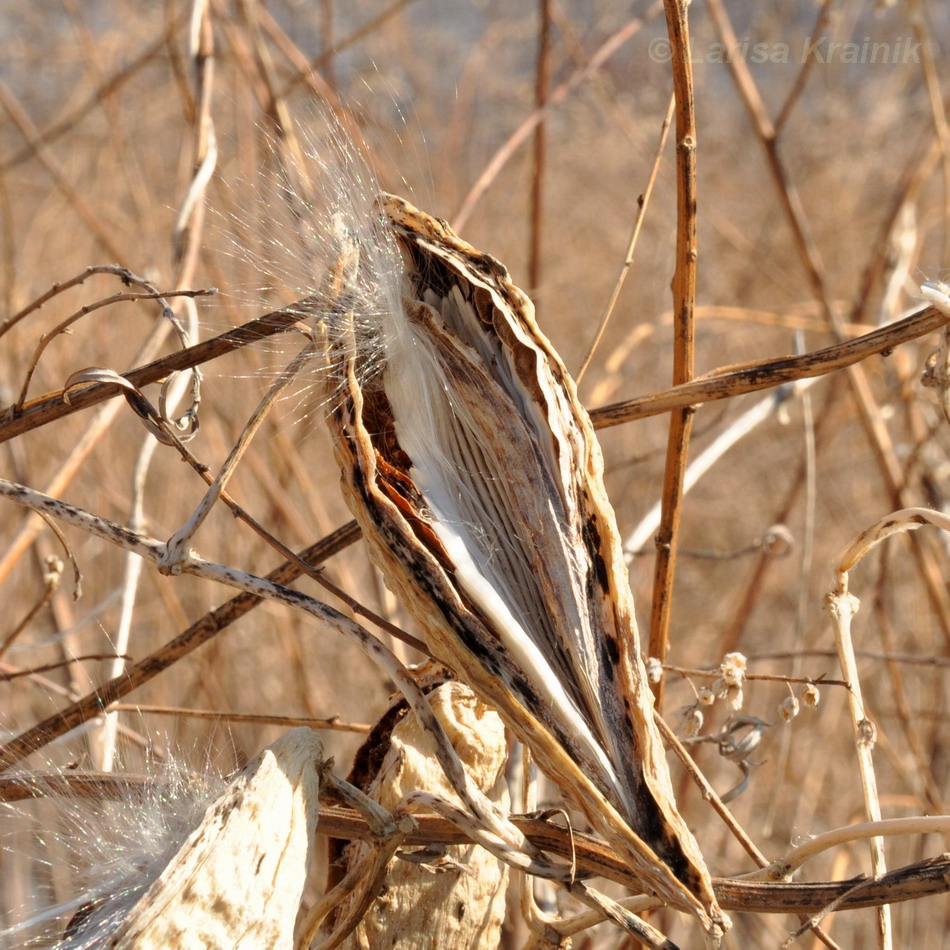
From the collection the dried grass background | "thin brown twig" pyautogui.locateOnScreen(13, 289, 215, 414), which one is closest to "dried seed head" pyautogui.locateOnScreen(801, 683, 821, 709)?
the dried grass background

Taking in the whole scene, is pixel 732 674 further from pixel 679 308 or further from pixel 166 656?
pixel 166 656

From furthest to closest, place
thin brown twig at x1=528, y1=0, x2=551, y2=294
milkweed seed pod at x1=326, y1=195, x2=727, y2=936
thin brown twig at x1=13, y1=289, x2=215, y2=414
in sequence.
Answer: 1. thin brown twig at x1=528, y1=0, x2=551, y2=294
2. thin brown twig at x1=13, y1=289, x2=215, y2=414
3. milkweed seed pod at x1=326, y1=195, x2=727, y2=936

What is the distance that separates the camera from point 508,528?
0.56 metres

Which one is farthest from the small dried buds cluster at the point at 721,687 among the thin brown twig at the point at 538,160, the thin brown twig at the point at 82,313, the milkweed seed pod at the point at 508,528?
the thin brown twig at the point at 538,160

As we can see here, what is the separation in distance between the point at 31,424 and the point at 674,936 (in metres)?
1.11

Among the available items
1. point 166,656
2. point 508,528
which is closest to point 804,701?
point 508,528

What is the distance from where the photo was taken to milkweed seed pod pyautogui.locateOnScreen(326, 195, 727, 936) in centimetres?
50

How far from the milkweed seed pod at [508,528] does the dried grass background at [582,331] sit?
90 mm

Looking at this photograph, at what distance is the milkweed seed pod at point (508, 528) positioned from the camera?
500 mm

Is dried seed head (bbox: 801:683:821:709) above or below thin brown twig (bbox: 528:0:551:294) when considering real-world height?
below

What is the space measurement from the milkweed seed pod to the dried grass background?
90 millimetres

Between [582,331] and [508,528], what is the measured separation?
10.9ft

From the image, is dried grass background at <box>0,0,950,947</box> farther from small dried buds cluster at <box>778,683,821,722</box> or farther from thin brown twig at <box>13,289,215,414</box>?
small dried buds cluster at <box>778,683,821,722</box>

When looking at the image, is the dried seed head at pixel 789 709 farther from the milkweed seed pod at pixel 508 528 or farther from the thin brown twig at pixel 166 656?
the thin brown twig at pixel 166 656
